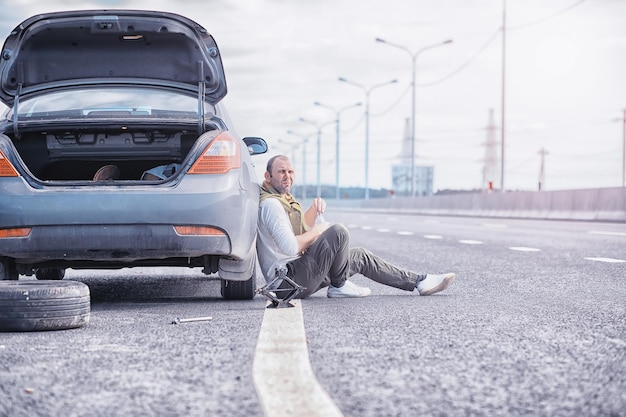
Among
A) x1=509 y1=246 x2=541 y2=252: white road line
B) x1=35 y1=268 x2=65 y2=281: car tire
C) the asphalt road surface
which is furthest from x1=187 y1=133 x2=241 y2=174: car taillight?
x1=509 y1=246 x2=541 y2=252: white road line

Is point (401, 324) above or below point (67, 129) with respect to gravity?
below

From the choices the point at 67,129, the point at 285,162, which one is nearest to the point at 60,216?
the point at 67,129

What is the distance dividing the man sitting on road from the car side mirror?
14.4 inches

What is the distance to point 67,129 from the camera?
6.68m

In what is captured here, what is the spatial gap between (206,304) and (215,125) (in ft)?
3.85

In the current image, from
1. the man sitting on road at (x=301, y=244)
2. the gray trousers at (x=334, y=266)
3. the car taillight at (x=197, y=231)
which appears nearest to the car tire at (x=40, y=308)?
the car taillight at (x=197, y=231)

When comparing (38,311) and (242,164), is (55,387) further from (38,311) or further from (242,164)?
(242,164)

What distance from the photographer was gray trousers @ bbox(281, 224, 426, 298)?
7219 mm

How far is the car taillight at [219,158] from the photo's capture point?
653 cm

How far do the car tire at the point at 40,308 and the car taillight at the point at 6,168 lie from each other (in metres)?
0.99

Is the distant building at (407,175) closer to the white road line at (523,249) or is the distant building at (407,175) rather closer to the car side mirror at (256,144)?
the white road line at (523,249)

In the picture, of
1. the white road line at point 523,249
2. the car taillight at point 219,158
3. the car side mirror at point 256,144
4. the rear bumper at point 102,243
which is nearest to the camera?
the rear bumper at point 102,243

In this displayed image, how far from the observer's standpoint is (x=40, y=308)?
5523 millimetres

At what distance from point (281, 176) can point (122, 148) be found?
1.13 metres
